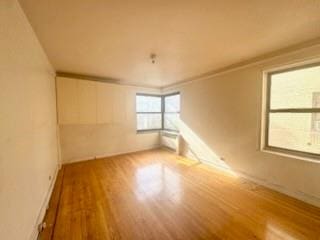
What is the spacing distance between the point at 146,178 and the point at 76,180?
1.36 metres

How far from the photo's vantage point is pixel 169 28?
183 cm

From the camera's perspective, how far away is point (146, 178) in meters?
3.09

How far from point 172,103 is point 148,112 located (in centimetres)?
91

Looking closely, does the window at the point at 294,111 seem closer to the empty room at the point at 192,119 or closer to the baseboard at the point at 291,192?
the empty room at the point at 192,119

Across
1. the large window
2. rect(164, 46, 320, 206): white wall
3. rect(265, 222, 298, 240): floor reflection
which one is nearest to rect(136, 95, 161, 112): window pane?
the large window

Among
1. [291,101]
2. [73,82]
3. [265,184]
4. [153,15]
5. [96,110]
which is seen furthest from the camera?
[96,110]

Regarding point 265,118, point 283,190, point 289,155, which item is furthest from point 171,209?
point 265,118

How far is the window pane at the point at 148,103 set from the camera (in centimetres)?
525

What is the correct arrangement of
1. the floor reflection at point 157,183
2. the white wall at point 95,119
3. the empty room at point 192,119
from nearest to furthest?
the empty room at point 192,119 < the floor reflection at point 157,183 < the white wall at point 95,119

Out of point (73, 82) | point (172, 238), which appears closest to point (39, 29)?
point (73, 82)

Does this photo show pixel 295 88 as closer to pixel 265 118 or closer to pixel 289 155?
pixel 265 118

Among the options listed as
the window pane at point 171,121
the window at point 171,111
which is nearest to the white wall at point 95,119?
the window at point 171,111

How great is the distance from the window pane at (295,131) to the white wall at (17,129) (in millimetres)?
3423

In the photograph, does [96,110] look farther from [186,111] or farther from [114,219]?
[114,219]
